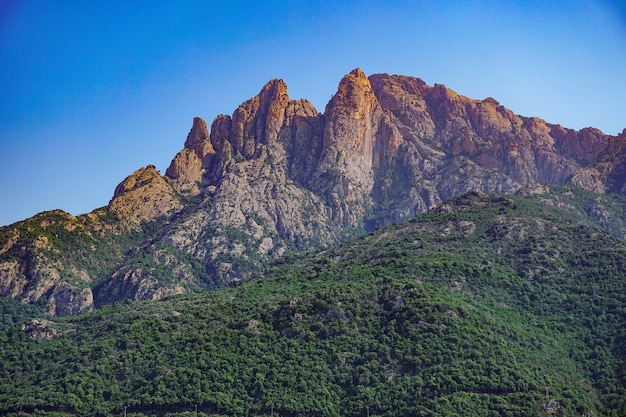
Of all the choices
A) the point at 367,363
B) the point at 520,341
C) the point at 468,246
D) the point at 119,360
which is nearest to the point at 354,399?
the point at 367,363

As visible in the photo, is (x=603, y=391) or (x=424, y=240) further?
(x=424, y=240)

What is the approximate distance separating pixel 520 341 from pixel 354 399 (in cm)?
3325

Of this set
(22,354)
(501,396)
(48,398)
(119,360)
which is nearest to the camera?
(501,396)

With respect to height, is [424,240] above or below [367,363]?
above

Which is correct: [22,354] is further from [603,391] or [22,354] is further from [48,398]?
[603,391]

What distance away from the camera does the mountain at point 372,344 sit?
128 metres

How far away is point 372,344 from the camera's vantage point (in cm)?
13950

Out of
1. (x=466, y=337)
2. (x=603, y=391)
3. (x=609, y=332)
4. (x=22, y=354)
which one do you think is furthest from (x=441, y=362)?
(x=22, y=354)

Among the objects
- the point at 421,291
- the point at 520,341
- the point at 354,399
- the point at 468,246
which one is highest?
the point at 468,246

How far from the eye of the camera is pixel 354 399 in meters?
128

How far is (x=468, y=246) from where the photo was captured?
18325 centimetres

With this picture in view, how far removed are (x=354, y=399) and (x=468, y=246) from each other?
2595 inches

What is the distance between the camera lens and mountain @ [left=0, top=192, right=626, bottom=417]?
419 feet

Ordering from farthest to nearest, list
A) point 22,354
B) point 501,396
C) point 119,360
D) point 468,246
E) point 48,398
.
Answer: point 468,246
point 22,354
point 119,360
point 48,398
point 501,396
